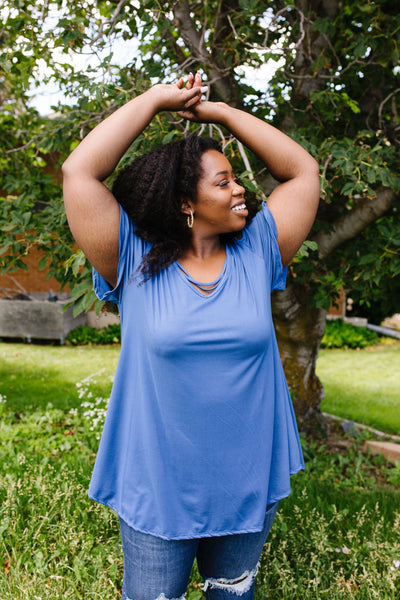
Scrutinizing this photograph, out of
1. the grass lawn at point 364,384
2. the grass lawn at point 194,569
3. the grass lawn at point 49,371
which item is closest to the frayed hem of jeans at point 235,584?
the grass lawn at point 194,569

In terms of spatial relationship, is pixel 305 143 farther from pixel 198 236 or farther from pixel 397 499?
pixel 397 499

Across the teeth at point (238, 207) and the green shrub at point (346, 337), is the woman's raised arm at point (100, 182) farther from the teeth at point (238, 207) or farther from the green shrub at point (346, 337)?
the green shrub at point (346, 337)

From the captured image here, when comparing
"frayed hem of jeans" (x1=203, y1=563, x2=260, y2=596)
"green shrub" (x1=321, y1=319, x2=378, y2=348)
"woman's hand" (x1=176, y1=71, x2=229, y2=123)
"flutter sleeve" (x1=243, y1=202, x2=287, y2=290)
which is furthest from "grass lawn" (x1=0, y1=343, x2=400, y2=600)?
"green shrub" (x1=321, y1=319, x2=378, y2=348)

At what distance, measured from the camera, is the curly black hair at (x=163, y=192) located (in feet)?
5.13

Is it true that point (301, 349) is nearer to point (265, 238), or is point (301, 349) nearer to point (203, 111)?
point (265, 238)

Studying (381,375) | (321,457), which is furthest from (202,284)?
(381,375)

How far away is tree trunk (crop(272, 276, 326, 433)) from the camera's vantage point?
4.49m

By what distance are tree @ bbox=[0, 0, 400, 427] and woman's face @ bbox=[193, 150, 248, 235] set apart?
94cm

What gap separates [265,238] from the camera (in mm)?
1675

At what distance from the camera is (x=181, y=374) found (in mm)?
1410

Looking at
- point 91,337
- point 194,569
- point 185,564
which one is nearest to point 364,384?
point 91,337

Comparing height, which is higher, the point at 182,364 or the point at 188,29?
the point at 188,29

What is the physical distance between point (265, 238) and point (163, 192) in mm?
360

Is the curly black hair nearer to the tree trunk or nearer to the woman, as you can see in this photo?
the woman
